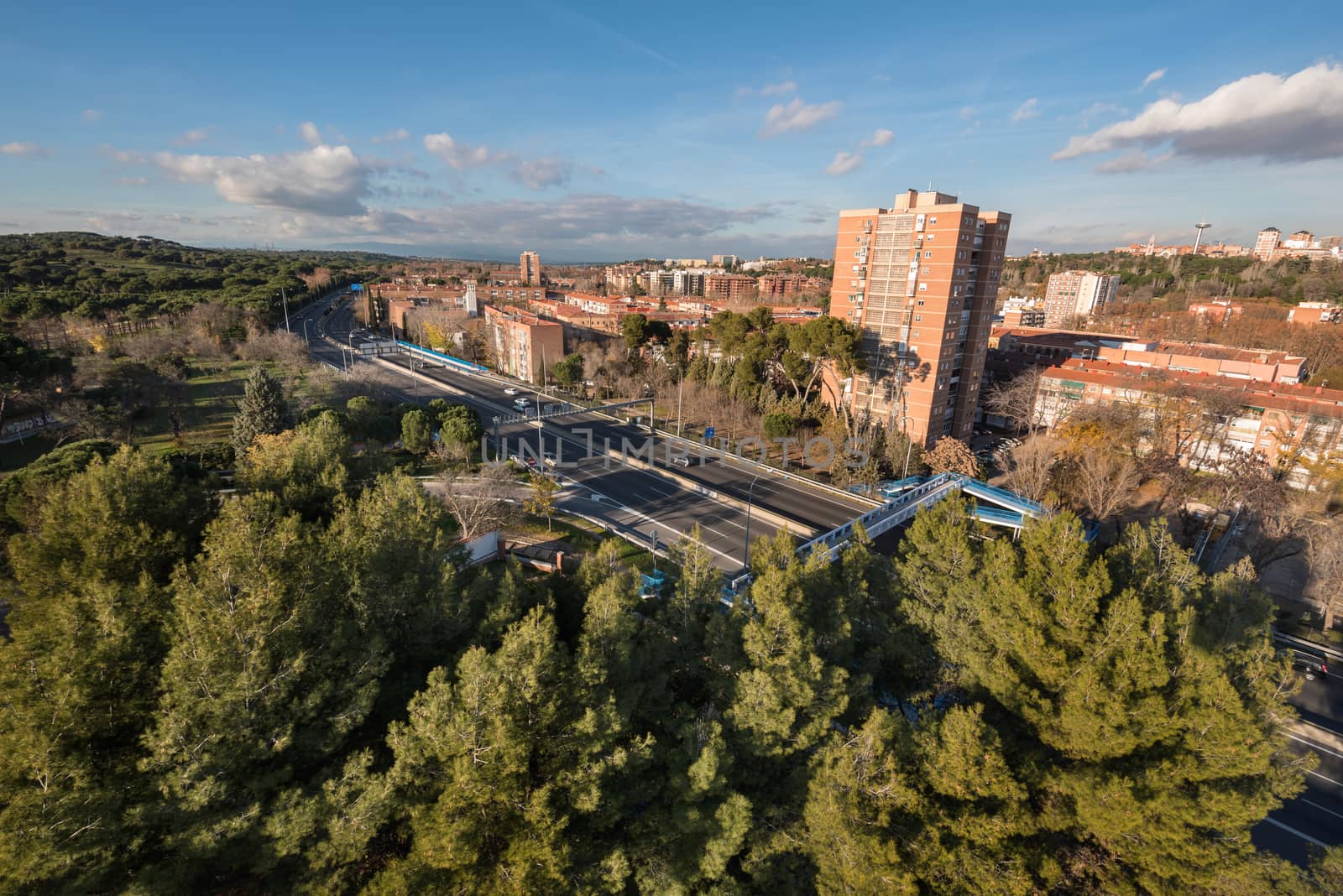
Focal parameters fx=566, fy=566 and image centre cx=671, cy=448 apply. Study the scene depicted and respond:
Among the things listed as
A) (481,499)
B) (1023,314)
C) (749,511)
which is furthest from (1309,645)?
(1023,314)

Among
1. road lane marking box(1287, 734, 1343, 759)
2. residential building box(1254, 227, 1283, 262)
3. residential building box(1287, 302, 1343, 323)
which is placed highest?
residential building box(1254, 227, 1283, 262)

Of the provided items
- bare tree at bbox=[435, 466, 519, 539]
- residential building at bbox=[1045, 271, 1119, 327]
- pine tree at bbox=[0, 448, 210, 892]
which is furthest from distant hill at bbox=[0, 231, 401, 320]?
residential building at bbox=[1045, 271, 1119, 327]

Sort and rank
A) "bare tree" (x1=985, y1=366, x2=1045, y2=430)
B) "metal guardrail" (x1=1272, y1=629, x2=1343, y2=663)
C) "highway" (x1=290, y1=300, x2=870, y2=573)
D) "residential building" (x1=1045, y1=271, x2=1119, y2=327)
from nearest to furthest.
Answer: "metal guardrail" (x1=1272, y1=629, x2=1343, y2=663) → "highway" (x1=290, y1=300, x2=870, y2=573) → "bare tree" (x1=985, y1=366, x2=1045, y2=430) → "residential building" (x1=1045, y1=271, x2=1119, y2=327)

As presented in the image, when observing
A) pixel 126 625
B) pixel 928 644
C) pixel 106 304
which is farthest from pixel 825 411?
pixel 106 304

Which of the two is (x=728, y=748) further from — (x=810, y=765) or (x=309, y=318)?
(x=309, y=318)

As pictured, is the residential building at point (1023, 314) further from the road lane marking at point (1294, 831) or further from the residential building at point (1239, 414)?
the road lane marking at point (1294, 831)

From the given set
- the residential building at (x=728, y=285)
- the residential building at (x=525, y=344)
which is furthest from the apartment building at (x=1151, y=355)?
the residential building at (x=728, y=285)

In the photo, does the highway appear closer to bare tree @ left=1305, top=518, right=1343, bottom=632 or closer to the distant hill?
bare tree @ left=1305, top=518, right=1343, bottom=632

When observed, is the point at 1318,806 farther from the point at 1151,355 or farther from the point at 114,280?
the point at 114,280

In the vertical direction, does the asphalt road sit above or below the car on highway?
below
